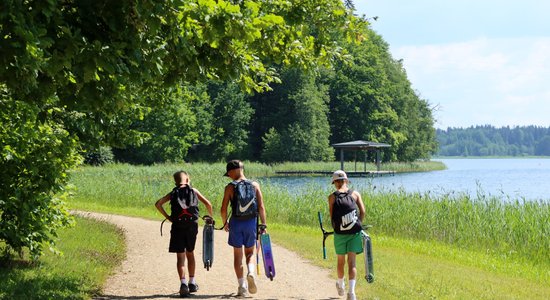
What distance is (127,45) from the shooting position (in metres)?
7.06

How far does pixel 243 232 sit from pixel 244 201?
1.39ft

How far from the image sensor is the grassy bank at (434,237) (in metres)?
11.4

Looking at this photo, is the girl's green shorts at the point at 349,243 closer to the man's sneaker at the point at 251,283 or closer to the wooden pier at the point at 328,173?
the man's sneaker at the point at 251,283

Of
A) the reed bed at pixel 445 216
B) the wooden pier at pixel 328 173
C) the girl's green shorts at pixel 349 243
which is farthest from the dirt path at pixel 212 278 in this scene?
the wooden pier at pixel 328 173

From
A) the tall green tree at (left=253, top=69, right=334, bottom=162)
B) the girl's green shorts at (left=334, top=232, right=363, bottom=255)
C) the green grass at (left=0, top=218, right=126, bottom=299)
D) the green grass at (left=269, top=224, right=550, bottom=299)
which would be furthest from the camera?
the tall green tree at (left=253, top=69, right=334, bottom=162)

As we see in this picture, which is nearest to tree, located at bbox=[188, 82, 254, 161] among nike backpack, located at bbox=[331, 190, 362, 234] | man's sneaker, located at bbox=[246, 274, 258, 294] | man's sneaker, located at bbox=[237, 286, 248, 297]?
man's sneaker, located at bbox=[237, 286, 248, 297]

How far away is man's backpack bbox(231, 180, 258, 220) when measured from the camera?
8.77m

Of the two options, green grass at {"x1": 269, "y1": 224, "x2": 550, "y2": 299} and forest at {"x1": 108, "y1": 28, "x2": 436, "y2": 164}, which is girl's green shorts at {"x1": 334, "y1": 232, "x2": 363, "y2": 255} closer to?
green grass at {"x1": 269, "y1": 224, "x2": 550, "y2": 299}

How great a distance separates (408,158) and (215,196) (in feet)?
246

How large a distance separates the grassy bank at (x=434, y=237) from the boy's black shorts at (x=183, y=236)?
8.30ft

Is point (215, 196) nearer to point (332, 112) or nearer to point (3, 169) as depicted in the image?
point (3, 169)

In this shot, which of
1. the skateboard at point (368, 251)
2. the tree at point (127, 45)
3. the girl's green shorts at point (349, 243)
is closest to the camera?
the tree at point (127, 45)

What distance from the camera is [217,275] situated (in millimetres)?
11000

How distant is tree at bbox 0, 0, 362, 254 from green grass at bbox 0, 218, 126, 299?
0.69 meters
